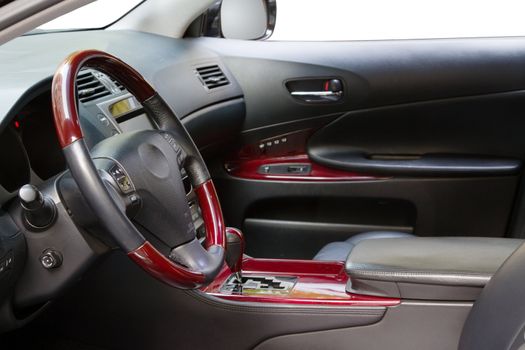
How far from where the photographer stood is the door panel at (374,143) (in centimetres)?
218

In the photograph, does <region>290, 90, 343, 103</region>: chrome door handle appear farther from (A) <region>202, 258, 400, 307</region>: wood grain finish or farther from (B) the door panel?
(A) <region>202, 258, 400, 307</region>: wood grain finish

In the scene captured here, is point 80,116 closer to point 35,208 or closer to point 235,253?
point 35,208

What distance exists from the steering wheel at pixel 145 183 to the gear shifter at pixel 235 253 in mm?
261

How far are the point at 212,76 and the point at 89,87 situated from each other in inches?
24.6

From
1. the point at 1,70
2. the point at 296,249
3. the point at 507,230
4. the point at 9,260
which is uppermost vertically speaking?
the point at 1,70

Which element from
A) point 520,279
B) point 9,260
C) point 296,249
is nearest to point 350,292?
point 520,279

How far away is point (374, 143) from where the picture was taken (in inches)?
88.7

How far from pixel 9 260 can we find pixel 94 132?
35 cm

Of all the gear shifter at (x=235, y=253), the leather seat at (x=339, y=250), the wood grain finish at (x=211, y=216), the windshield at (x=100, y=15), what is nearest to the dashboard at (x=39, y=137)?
the wood grain finish at (x=211, y=216)

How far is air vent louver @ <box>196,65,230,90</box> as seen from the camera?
2105 mm

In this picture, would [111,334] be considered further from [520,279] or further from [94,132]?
[520,279]

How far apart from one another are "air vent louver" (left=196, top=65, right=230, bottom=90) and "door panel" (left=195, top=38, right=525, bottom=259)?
73 mm

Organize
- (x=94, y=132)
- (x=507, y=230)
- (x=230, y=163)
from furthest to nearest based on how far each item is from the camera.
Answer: (x=230, y=163) → (x=507, y=230) → (x=94, y=132)

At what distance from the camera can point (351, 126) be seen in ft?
7.42
